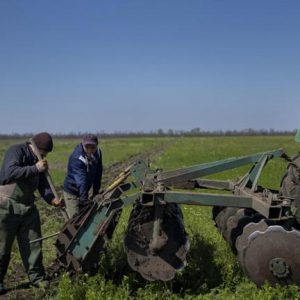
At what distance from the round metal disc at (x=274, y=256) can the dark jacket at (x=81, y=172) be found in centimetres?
261

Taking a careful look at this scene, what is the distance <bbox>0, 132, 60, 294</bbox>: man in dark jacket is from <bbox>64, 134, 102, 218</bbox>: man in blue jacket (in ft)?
1.74

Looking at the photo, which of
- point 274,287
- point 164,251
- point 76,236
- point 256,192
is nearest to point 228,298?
point 274,287

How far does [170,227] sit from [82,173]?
178cm

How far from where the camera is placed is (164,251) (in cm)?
609

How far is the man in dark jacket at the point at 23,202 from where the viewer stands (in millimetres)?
6512

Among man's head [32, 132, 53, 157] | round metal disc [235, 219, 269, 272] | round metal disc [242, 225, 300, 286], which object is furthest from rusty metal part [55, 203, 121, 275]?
round metal disc [242, 225, 300, 286]

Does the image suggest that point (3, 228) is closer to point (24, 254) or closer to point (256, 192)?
point (24, 254)

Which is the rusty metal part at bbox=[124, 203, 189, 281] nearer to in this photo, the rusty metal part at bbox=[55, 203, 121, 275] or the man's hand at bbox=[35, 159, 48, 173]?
the rusty metal part at bbox=[55, 203, 121, 275]

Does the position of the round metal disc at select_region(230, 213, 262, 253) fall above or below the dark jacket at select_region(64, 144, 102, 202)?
below

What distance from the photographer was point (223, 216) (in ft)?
25.6

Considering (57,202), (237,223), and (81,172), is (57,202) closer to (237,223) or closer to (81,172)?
(81,172)

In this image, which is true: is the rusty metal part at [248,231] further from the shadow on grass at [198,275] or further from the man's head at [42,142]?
the man's head at [42,142]

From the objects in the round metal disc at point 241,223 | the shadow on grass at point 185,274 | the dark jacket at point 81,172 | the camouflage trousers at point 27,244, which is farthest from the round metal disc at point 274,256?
the camouflage trousers at point 27,244

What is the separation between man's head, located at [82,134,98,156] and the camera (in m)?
7.22
